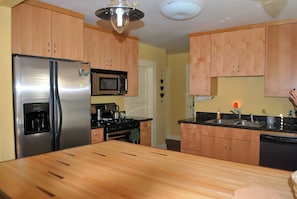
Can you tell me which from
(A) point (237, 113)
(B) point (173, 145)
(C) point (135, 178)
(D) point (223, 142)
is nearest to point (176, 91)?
(B) point (173, 145)

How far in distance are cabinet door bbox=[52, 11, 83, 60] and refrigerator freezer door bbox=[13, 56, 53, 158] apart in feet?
0.99

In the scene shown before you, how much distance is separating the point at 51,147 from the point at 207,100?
289cm

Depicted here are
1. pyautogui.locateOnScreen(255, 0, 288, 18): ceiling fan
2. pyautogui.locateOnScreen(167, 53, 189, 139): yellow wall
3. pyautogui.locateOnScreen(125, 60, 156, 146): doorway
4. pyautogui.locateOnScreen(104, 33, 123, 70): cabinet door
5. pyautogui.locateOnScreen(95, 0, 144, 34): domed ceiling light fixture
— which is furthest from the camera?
pyautogui.locateOnScreen(167, 53, 189, 139): yellow wall

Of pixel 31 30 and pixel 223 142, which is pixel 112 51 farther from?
pixel 223 142

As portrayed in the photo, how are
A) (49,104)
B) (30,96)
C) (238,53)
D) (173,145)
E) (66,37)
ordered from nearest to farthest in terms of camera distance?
(30,96)
(49,104)
(66,37)
(238,53)
(173,145)

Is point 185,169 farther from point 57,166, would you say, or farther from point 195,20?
point 195,20

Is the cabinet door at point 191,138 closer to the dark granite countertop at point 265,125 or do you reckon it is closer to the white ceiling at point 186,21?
the dark granite countertop at point 265,125

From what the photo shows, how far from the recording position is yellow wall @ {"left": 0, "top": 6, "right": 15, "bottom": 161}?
7.77ft

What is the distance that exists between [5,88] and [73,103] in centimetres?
86

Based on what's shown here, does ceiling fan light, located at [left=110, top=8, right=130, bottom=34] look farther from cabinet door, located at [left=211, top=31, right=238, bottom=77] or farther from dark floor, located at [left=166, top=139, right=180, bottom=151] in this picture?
dark floor, located at [left=166, top=139, right=180, bottom=151]

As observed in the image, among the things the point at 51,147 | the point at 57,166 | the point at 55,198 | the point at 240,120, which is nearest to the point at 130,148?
the point at 57,166

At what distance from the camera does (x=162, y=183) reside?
1.29 metres

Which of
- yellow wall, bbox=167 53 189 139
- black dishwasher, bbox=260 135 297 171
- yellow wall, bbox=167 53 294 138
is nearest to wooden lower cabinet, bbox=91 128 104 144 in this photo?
yellow wall, bbox=167 53 294 138

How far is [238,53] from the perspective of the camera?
3.85m
